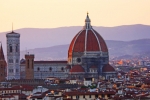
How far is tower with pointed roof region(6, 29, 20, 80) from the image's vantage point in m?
136

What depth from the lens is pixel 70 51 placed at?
5310 inches

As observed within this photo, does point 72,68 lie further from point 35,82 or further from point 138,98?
point 138,98

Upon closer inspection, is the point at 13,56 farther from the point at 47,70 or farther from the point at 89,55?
the point at 89,55

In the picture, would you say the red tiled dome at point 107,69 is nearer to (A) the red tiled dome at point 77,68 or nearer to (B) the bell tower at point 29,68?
(A) the red tiled dome at point 77,68

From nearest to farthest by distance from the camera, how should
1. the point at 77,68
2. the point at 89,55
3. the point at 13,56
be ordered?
the point at 77,68, the point at 89,55, the point at 13,56

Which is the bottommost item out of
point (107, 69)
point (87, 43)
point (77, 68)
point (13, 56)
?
point (107, 69)

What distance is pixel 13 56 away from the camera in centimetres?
13725

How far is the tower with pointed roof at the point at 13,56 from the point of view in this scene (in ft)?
448

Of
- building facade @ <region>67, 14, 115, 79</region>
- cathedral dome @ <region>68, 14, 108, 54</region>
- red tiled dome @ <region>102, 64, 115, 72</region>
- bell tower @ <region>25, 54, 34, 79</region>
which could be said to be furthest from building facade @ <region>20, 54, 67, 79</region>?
red tiled dome @ <region>102, 64, 115, 72</region>

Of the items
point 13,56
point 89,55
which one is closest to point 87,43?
point 89,55

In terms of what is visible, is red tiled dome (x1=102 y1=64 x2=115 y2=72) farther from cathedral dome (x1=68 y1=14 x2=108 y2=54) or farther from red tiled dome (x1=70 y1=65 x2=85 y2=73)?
cathedral dome (x1=68 y1=14 x2=108 y2=54)

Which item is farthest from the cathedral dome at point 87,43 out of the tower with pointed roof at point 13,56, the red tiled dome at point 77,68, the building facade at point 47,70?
the tower with pointed roof at point 13,56

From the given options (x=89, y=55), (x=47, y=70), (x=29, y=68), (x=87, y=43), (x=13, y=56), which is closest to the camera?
(x=89, y=55)

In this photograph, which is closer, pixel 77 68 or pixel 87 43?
pixel 77 68
